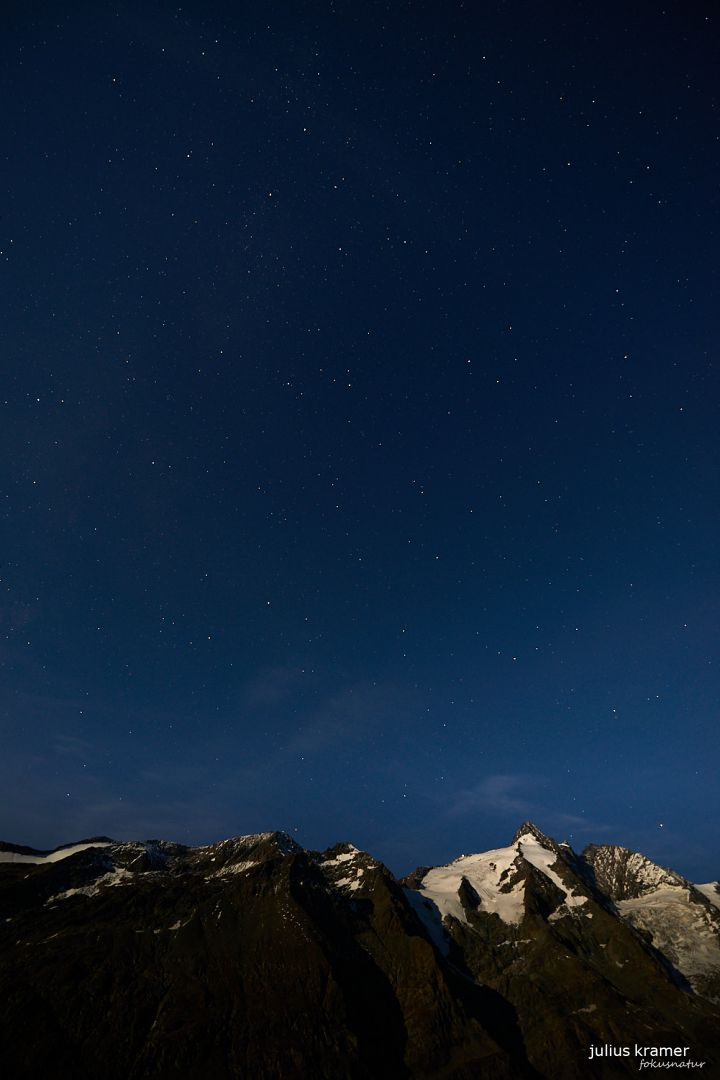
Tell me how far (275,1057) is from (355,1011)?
29108 millimetres

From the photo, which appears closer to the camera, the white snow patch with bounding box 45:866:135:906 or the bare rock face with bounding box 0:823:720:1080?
the bare rock face with bounding box 0:823:720:1080

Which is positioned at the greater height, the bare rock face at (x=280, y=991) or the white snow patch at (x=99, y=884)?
the white snow patch at (x=99, y=884)

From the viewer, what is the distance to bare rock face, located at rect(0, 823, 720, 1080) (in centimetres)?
12419

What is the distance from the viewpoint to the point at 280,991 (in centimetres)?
14362

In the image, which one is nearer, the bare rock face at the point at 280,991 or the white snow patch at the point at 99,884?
the bare rock face at the point at 280,991

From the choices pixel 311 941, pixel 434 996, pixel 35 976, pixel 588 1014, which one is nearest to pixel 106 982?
pixel 35 976

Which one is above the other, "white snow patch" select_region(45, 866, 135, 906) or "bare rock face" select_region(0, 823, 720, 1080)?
"white snow patch" select_region(45, 866, 135, 906)

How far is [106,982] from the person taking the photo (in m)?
135

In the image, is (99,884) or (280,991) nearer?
(280,991)

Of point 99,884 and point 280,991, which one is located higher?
point 99,884

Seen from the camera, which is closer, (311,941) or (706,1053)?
(706,1053)

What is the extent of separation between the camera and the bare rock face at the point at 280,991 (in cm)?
12419

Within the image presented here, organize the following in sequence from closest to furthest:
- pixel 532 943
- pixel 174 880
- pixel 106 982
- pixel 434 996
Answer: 1. pixel 106 982
2. pixel 434 996
3. pixel 174 880
4. pixel 532 943

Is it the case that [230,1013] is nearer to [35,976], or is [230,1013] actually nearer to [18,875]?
[35,976]
